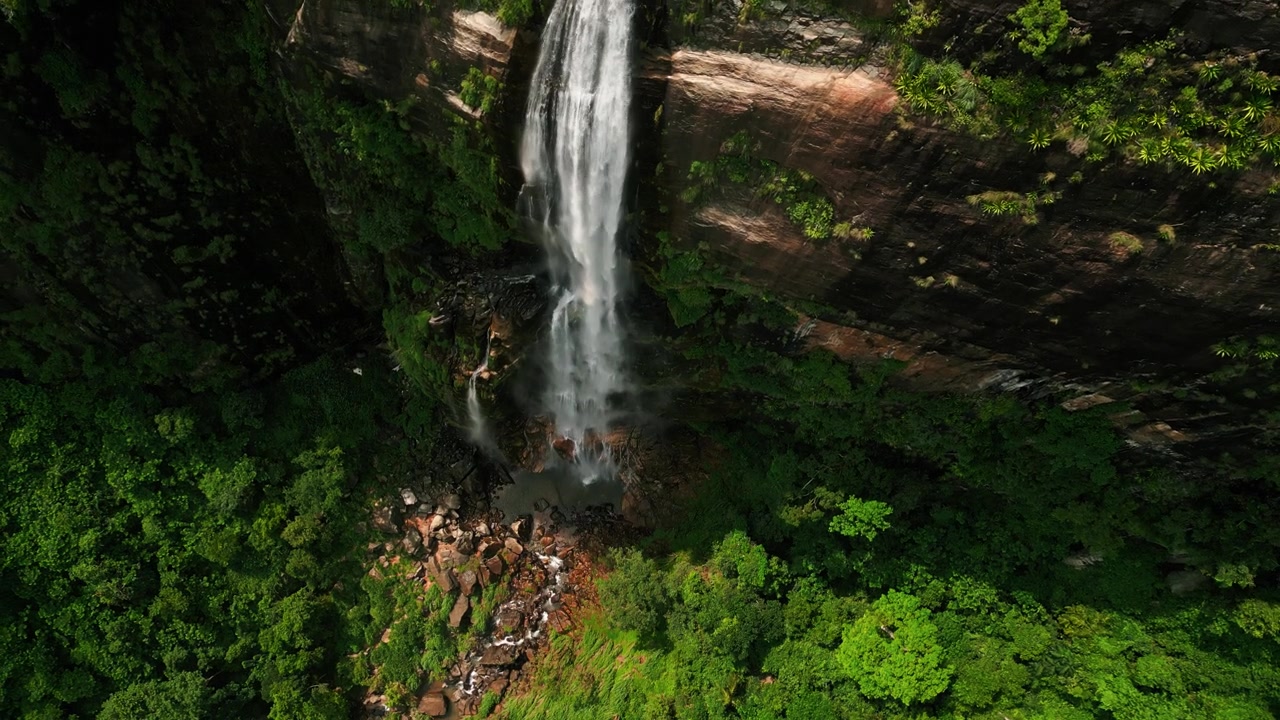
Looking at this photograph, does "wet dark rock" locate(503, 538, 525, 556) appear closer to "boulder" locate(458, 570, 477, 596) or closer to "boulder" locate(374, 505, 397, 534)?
"boulder" locate(458, 570, 477, 596)

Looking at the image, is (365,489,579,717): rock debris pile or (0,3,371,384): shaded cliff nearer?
(0,3,371,384): shaded cliff

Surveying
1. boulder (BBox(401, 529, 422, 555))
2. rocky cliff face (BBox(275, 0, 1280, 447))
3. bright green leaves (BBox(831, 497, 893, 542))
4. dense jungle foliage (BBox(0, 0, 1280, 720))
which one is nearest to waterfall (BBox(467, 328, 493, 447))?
dense jungle foliage (BBox(0, 0, 1280, 720))

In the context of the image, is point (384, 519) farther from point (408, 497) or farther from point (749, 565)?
point (749, 565)

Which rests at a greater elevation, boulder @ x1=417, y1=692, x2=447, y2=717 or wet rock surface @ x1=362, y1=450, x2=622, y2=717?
wet rock surface @ x1=362, y1=450, x2=622, y2=717

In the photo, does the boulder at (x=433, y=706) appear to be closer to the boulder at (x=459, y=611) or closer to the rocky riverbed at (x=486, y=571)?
the rocky riverbed at (x=486, y=571)

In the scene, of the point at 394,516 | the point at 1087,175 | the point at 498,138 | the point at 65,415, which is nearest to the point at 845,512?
the point at 1087,175

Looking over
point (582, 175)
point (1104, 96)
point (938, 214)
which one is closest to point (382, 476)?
point (582, 175)
